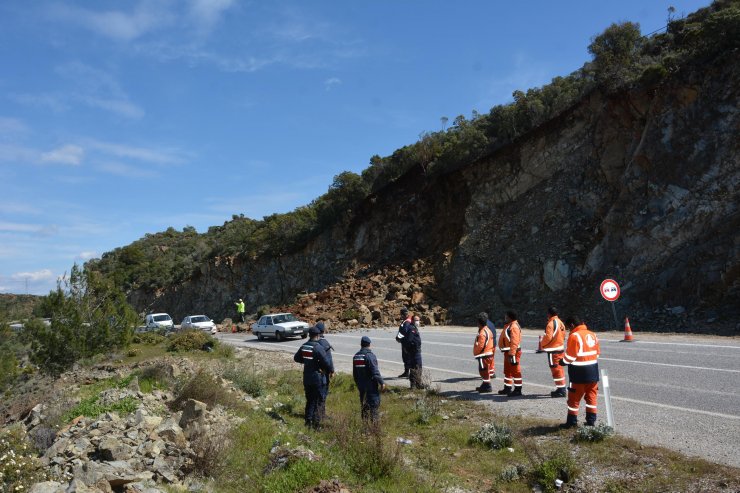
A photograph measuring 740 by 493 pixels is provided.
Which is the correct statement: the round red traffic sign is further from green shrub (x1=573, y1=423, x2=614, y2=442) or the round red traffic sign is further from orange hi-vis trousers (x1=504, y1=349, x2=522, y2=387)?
green shrub (x1=573, y1=423, x2=614, y2=442)

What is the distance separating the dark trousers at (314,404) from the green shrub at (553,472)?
3737mm

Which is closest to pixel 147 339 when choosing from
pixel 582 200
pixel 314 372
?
pixel 314 372

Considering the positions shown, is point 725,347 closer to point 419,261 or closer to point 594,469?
point 594,469

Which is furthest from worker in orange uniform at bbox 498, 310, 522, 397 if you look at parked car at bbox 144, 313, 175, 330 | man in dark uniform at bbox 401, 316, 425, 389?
parked car at bbox 144, 313, 175, 330

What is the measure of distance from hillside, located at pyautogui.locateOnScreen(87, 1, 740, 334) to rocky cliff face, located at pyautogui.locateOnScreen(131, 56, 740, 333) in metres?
0.07

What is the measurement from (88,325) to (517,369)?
1659cm

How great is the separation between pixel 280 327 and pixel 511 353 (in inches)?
743

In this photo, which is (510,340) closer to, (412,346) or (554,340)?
(554,340)

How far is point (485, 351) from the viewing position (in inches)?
432

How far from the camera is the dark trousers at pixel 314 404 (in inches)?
352

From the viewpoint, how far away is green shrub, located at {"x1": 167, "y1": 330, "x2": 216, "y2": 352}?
22547 mm

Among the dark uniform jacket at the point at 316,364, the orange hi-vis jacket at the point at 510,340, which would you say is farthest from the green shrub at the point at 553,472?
the orange hi-vis jacket at the point at 510,340

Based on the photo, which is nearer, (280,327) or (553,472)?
(553,472)

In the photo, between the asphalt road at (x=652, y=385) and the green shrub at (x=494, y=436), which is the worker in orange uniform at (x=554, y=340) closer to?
the asphalt road at (x=652, y=385)
